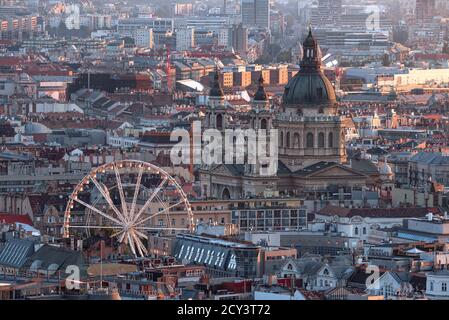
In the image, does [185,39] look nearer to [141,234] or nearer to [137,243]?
[141,234]

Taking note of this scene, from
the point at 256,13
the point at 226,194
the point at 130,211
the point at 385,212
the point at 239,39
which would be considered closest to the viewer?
the point at 130,211

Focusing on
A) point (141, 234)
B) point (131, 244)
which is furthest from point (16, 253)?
point (141, 234)

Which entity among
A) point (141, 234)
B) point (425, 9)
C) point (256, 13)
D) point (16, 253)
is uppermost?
point (16, 253)

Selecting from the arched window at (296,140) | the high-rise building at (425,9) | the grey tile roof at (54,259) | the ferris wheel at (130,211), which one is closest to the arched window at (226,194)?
the ferris wheel at (130,211)

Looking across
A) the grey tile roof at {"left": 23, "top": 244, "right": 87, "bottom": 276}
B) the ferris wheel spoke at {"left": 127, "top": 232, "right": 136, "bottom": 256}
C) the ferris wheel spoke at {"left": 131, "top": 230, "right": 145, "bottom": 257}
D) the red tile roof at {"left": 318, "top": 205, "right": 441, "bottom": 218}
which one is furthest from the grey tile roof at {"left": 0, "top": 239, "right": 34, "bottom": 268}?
the red tile roof at {"left": 318, "top": 205, "right": 441, "bottom": 218}

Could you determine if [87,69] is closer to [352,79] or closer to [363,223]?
[352,79]
